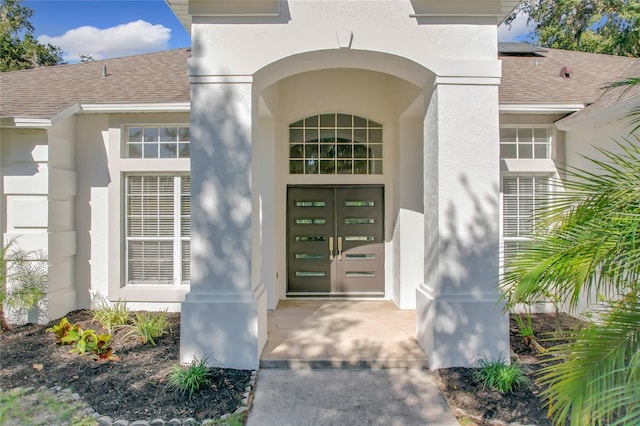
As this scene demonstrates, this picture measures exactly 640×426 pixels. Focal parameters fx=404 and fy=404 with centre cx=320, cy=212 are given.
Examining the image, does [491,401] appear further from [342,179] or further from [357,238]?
[342,179]

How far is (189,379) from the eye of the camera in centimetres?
430

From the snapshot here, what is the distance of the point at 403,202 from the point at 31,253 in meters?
6.43

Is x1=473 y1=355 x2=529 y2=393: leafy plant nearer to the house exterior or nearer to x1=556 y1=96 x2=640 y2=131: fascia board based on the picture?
the house exterior

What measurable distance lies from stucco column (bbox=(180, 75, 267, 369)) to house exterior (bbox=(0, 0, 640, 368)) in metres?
0.02

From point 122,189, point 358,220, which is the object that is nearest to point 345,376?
point 358,220

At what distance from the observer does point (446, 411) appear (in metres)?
4.10

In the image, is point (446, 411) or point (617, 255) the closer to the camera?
point (617, 255)

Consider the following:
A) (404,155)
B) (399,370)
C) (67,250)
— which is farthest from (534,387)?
(67,250)

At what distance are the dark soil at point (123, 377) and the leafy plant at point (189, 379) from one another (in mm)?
66

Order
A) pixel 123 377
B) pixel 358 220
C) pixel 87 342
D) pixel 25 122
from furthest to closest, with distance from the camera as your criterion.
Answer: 1. pixel 358 220
2. pixel 25 122
3. pixel 87 342
4. pixel 123 377

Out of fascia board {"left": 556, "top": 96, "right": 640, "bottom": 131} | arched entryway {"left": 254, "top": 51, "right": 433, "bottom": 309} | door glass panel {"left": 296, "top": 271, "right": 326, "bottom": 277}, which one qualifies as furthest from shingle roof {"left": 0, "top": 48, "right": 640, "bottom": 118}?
door glass panel {"left": 296, "top": 271, "right": 326, "bottom": 277}

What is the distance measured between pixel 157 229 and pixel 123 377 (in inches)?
132

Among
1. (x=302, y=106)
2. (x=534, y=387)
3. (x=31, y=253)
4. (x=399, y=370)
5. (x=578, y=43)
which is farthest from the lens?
(x=578, y=43)

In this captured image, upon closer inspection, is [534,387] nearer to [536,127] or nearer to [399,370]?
[399,370]
